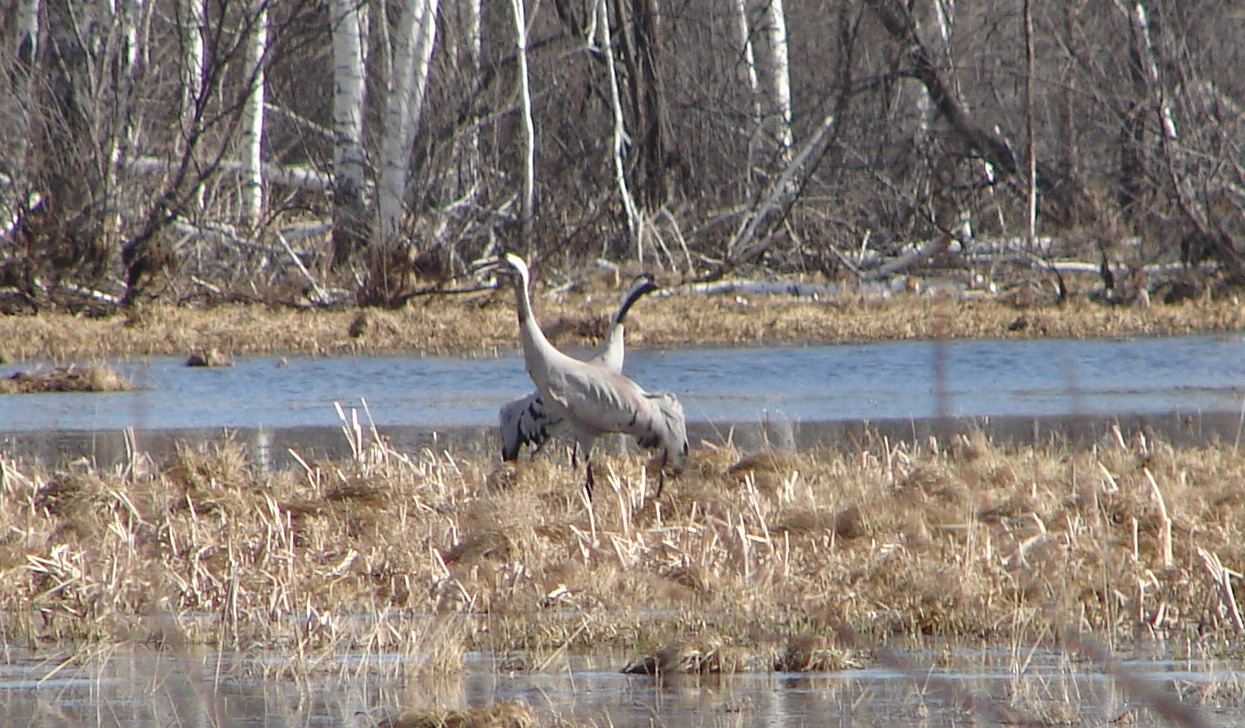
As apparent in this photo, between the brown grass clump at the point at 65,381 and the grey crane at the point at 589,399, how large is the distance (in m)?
6.62

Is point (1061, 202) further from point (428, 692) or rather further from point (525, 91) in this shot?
point (428, 692)

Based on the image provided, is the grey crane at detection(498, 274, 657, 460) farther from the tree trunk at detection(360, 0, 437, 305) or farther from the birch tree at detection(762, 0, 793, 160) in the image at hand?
the birch tree at detection(762, 0, 793, 160)

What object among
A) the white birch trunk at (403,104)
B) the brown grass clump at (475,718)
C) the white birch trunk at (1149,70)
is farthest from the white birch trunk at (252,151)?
the brown grass clump at (475,718)

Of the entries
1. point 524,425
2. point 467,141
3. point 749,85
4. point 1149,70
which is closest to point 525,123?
point 467,141

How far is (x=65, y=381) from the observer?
14.0 m

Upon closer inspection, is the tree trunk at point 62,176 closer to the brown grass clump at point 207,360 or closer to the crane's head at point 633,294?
the brown grass clump at point 207,360

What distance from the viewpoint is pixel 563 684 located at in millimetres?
5285

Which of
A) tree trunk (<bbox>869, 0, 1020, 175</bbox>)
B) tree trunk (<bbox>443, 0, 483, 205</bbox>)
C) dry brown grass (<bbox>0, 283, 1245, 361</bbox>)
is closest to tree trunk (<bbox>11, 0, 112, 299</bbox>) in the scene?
dry brown grass (<bbox>0, 283, 1245, 361</bbox>)

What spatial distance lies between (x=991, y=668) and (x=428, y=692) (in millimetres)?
1563

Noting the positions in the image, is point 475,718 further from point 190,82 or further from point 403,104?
point 190,82

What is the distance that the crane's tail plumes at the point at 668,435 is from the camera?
8.27 meters

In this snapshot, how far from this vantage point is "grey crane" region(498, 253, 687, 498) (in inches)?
314

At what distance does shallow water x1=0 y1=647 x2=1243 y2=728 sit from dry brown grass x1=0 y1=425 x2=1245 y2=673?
0.40 ft

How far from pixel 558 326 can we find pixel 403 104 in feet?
14.6
